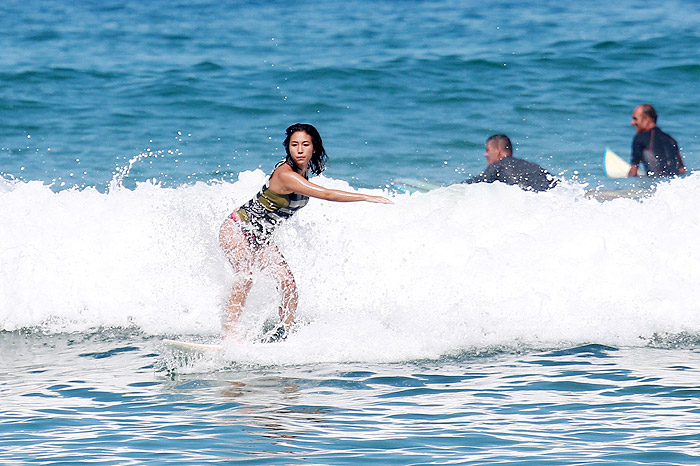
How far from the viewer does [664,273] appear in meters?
8.12

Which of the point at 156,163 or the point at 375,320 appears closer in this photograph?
the point at 375,320

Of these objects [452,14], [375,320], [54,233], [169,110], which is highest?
[452,14]

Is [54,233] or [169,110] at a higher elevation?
[169,110]

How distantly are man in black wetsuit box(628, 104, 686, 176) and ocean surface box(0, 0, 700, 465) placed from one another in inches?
23.4

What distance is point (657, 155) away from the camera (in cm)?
1297

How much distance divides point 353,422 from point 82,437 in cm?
139

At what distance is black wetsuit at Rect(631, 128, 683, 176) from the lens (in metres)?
12.8

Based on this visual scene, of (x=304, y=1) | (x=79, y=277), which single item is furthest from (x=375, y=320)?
(x=304, y=1)

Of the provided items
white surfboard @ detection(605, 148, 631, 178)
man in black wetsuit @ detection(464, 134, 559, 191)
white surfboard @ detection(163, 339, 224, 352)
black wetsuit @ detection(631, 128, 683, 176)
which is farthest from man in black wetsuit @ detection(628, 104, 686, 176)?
white surfboard @ detection(163, 339, 224, 352)

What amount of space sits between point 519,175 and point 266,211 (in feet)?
13.7

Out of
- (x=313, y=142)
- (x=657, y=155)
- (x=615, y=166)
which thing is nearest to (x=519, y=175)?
(x=657, y=155)

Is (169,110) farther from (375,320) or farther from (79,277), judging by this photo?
(375,320)

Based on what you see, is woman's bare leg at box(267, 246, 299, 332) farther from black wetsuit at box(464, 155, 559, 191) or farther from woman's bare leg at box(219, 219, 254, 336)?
black wetsuit at box(464, 155, 559, 191)

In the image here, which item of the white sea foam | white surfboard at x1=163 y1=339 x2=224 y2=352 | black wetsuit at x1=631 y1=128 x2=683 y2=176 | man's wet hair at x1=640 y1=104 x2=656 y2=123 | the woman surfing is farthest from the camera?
man's wet hair at x1=640 y1=104 x2=656 y2=123
